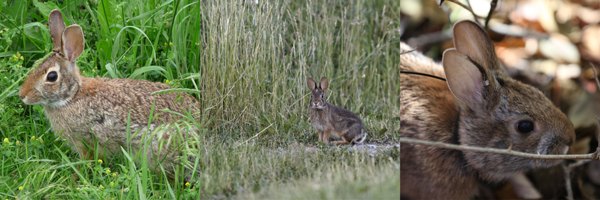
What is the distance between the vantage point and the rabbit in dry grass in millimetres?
2998

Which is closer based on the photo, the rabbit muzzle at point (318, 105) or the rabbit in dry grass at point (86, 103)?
the rabbit muzzle at point (318, 105)

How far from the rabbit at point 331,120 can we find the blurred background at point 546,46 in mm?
406

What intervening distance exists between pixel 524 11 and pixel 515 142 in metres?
0.53

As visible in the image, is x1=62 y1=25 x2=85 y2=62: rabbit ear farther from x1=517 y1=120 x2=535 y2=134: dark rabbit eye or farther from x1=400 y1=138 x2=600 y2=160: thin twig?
x1=517 y1=120 x2=535 y2=134: dark rabbit eye

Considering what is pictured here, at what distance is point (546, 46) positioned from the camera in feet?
5.88

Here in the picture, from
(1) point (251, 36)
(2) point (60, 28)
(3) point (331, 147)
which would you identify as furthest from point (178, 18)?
(3) point (331, 147)

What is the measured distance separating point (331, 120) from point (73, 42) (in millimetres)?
2056

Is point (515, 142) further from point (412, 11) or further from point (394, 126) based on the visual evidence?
point (412, 11)

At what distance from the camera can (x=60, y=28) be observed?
304 cm

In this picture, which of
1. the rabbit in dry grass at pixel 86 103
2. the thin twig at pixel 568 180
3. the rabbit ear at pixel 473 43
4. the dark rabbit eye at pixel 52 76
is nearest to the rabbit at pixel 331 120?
the rabbit ear at pixel 473 43

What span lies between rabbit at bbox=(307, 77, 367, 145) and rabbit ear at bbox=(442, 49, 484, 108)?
0.46 metres

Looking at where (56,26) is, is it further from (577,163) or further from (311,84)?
(577,163)

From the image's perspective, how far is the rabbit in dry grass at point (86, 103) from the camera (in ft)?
9.84

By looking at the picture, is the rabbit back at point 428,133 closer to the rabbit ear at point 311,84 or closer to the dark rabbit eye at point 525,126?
the dark rabbit eye at point 525,126
